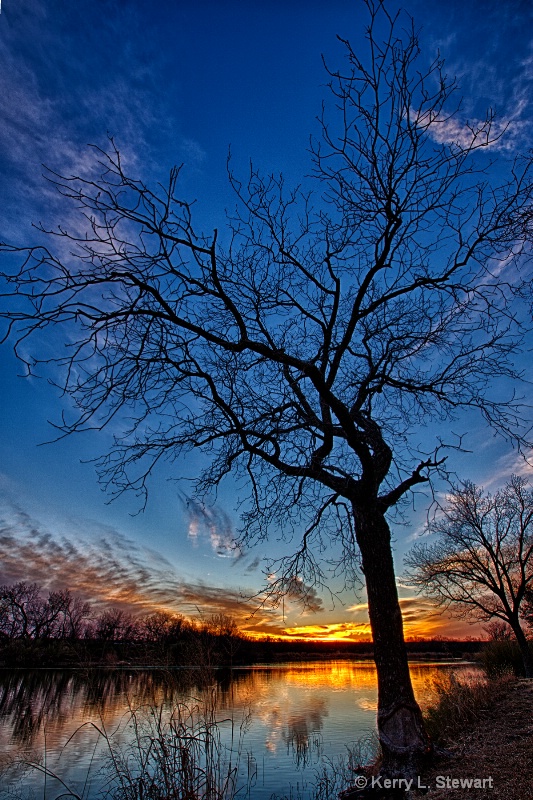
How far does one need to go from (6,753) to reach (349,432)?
10.8 metres

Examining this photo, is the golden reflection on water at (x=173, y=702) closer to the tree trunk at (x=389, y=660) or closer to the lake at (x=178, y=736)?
the lake at (x=178, y=736)

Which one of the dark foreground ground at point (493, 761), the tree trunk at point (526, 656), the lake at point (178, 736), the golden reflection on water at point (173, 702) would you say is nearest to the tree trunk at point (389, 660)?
the dark foreground ground at point (493, 761)

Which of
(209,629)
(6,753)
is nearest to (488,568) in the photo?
(209,629)

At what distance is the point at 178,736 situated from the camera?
462 centimetres

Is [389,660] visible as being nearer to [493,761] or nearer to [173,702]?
[493,761]

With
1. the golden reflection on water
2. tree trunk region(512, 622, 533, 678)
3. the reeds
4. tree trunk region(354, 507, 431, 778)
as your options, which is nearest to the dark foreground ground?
tree trunk region(354, 507, 431, 778)

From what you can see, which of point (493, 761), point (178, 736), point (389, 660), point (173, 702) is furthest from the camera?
point (389, 660)

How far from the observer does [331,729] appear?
45.1ft

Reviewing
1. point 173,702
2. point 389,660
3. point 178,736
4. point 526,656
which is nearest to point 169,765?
point 178,736

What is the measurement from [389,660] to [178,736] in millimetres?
2949

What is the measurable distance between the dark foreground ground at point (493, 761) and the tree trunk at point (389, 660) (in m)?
0.35

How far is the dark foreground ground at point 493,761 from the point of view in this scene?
13.6 feet

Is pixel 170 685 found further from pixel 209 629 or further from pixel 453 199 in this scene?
pixel 453 199

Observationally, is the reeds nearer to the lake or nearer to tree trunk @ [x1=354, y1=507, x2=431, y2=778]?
the lake
